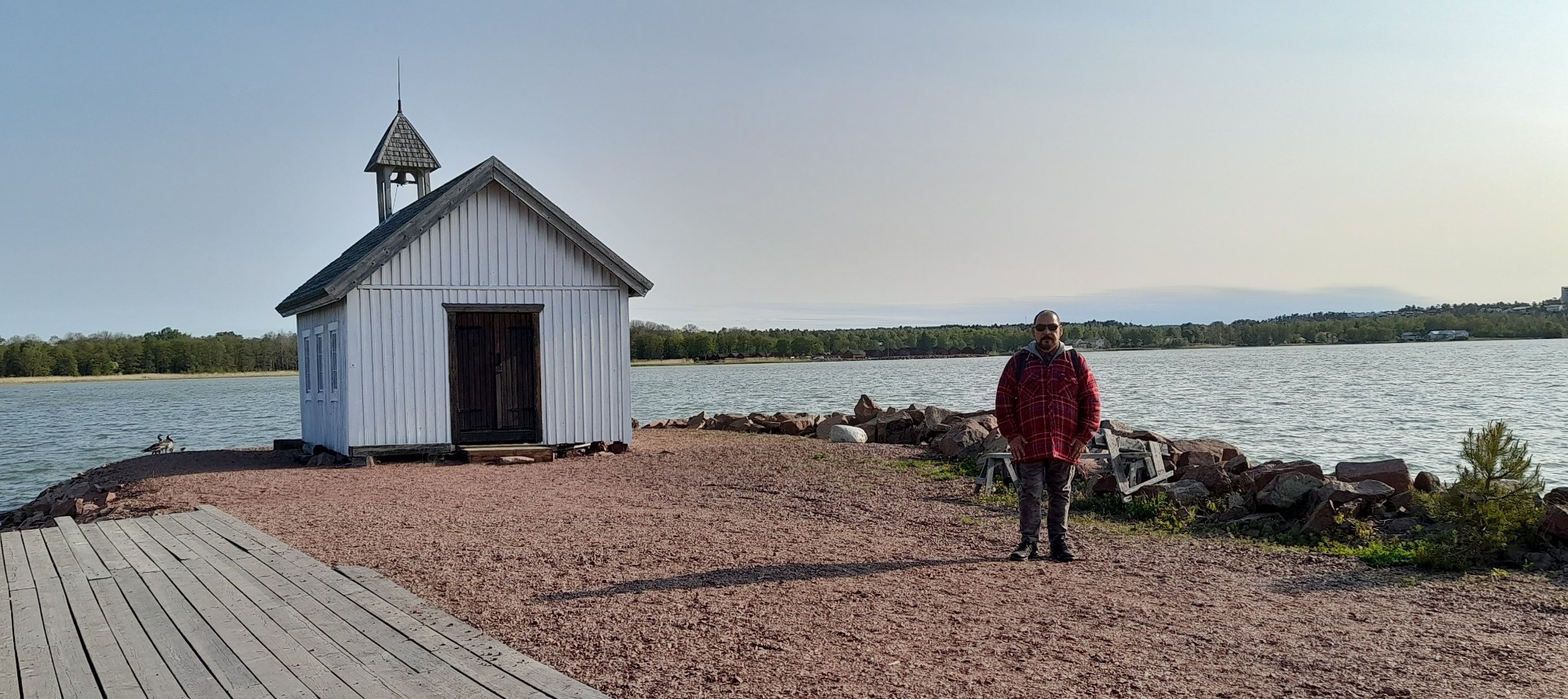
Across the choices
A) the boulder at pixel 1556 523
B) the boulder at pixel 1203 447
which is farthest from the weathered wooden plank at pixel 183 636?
the boulder at pixel 1203 447

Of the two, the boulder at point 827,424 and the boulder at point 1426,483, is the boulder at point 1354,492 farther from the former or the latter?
the boulder at point 827,424

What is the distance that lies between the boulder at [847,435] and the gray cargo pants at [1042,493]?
1250cm

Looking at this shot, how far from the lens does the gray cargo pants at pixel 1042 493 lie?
8938 millimetres

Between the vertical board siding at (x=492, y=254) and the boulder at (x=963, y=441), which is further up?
the vertical board siding at (x=492, y=254)

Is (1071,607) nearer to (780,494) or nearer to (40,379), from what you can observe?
(780,494)

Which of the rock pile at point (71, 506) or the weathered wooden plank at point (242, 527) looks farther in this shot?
the rock pile at point (71, 506)

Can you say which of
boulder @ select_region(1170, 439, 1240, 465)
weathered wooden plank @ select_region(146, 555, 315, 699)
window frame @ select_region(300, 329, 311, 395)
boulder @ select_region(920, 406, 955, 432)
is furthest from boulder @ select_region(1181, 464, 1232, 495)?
window frame @ select_region(300, 329, 311, 395)

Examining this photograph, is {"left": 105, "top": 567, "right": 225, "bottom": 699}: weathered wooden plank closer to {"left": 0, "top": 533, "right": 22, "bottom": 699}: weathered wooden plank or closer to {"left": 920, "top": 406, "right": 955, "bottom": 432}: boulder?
{"left": 0, "top": 533, "right": 22, "bottom": 699}: weathered wooden plank

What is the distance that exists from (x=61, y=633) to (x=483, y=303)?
1174 centimetres

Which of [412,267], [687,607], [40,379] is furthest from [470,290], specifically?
[40,379]

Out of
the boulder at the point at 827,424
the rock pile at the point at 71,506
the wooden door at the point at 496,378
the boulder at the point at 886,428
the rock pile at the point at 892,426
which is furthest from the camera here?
the boulder at the point at 827,424

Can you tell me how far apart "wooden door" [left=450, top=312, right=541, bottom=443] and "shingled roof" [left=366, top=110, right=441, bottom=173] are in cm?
535

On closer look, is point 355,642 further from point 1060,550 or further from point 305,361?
point 305,361

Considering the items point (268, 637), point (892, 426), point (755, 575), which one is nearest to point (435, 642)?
point (268, 637)
